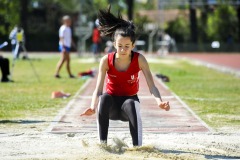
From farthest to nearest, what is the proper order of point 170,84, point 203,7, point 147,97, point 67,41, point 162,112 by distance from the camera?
point 203,7 → point 67,41 → point 170,84 → point 147,97 → point 162,112

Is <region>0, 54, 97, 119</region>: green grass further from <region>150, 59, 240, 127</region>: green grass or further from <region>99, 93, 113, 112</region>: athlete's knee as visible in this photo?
<region>99, 93, 113, 112</region>: athlete's knee

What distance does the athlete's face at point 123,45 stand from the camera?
8.24 metres

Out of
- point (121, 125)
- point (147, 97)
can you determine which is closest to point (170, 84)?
point (147, 97)

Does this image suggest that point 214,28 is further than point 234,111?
Yes

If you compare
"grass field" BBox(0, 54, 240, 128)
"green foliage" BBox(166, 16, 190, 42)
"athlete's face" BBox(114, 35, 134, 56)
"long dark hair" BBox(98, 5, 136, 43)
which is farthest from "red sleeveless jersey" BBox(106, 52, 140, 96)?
"green foliage" BBox(166, 16, 190, 42)

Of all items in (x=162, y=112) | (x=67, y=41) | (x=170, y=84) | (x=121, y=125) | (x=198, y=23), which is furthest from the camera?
(x=198, y=23)

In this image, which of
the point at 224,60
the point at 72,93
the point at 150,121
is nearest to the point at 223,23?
the point at 224,60

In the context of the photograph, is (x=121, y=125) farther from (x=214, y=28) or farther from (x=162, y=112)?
(x=214, y=28)

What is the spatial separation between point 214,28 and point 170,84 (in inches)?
2056

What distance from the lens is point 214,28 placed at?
71.3m

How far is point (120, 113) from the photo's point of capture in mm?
8422

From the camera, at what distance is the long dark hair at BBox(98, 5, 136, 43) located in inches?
327

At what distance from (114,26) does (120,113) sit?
1131 mm

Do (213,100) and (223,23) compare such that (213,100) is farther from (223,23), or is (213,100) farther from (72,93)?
(223,23)
